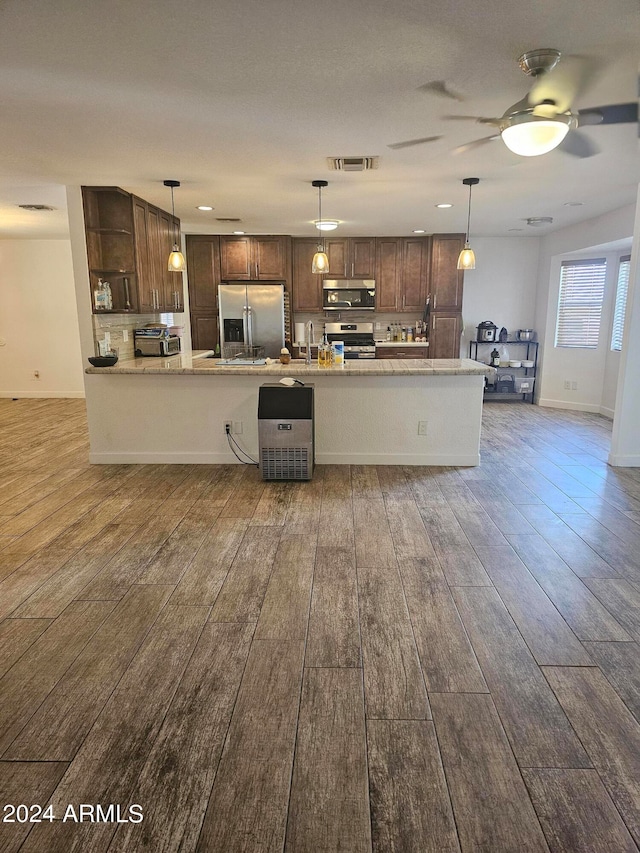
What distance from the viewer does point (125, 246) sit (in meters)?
4.56

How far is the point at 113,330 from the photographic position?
4820 millimetres

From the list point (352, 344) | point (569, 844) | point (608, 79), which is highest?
point (608, 79)

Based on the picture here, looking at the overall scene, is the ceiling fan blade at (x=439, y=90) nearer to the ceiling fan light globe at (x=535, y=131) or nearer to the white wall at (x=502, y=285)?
the ceiling fan light globe at (x=535, y=131)

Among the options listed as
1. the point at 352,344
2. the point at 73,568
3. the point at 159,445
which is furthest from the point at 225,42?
the point at 352,344

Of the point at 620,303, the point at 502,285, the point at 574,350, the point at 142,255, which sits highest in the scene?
the point at 142,255

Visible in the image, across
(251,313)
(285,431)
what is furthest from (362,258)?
(285,431)

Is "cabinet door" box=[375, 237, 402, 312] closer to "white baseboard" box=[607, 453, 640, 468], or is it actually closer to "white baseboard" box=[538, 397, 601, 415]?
"white baseboard" box=[538, 397, 601, 415]

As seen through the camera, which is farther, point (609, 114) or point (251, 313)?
point (251, 313)

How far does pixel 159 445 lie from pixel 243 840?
3.65 metres

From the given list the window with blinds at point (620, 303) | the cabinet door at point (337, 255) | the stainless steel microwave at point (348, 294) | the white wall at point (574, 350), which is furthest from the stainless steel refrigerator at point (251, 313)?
the window with blinds at point (620, 303)

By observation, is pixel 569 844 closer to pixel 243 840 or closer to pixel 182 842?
pixel 243 840

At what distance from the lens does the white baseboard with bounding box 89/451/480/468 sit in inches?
179

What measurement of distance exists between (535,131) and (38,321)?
790 centimetres

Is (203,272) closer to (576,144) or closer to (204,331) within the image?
(204,331)
